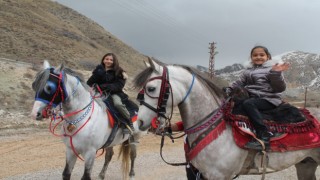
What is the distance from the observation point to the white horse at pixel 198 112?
3.78 meters

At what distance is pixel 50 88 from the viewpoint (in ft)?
17.6

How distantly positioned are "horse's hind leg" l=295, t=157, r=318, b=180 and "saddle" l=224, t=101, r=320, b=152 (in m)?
0.60

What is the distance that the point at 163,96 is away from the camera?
3.75 m

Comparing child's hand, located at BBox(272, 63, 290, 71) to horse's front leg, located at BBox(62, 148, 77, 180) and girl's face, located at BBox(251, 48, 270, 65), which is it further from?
horse's front leg, located at BBox(62, 148, 77, 180)

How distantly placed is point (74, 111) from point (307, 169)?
3707 mm

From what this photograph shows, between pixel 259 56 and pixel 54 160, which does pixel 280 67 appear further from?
pixel 54 160

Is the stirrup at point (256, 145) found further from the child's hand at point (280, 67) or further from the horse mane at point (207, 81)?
the child's hand at point (280, 67)

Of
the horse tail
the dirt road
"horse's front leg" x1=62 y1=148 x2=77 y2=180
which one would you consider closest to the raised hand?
"horse's front leg" x1=62 y1=148 x2=77 y2=180

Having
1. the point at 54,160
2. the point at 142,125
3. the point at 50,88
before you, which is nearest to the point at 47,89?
the point at 50,88

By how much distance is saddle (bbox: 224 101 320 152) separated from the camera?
412 cm

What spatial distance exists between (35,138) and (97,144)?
8.96 metres

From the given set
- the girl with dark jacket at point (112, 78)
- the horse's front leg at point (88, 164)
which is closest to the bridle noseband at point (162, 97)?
the horse's front leg at point (88, 164)

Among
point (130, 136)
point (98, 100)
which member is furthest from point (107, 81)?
point (130, 136)

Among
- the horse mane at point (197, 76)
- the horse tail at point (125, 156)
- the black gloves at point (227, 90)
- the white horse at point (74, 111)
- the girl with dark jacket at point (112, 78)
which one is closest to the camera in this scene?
the horse mane at point (197, 76)
